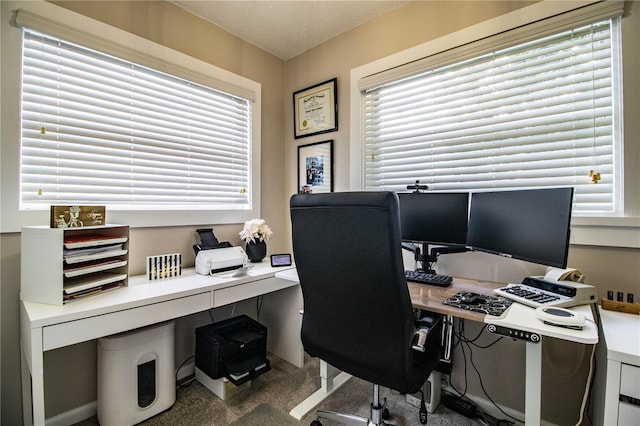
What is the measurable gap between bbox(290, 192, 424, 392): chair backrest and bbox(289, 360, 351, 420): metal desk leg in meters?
0.71

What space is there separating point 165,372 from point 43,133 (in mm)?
1509

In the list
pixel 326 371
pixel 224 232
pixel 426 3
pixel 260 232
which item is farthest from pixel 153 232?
pixel 426 3

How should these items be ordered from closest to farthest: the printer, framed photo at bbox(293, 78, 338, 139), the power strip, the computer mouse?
the computer mouse, the power strip, the printer, framed photo at bbox(293, 78, 338, 139)

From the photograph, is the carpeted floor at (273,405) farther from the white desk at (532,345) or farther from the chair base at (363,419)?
the white desk at (532,345)

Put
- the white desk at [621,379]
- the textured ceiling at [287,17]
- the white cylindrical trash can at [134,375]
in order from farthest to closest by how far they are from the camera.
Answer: the textured ceiling at [287,17], the white cylindrical trash can at [134,375], the white desk at [621,379]

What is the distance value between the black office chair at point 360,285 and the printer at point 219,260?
91 cm

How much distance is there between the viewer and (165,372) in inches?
67.2

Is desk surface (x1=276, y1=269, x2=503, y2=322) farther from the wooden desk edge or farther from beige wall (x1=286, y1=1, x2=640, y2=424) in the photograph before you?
beige wall (x1=286, y1=1, x2=640, y2=424)

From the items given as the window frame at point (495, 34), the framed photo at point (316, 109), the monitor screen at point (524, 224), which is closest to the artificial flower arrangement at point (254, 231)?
the window frame at point (495, 34)

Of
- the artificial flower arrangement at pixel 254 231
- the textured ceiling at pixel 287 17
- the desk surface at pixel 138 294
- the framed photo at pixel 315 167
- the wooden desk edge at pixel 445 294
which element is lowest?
the desk surface at pixel 138 294

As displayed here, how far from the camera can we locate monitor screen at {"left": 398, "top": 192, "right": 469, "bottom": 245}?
166 centimetres

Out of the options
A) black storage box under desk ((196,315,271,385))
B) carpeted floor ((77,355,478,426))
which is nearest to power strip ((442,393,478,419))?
carpeted floor ((77,355,478,426))

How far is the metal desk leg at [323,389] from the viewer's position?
5.53 feet

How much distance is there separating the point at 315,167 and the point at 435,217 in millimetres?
1193
